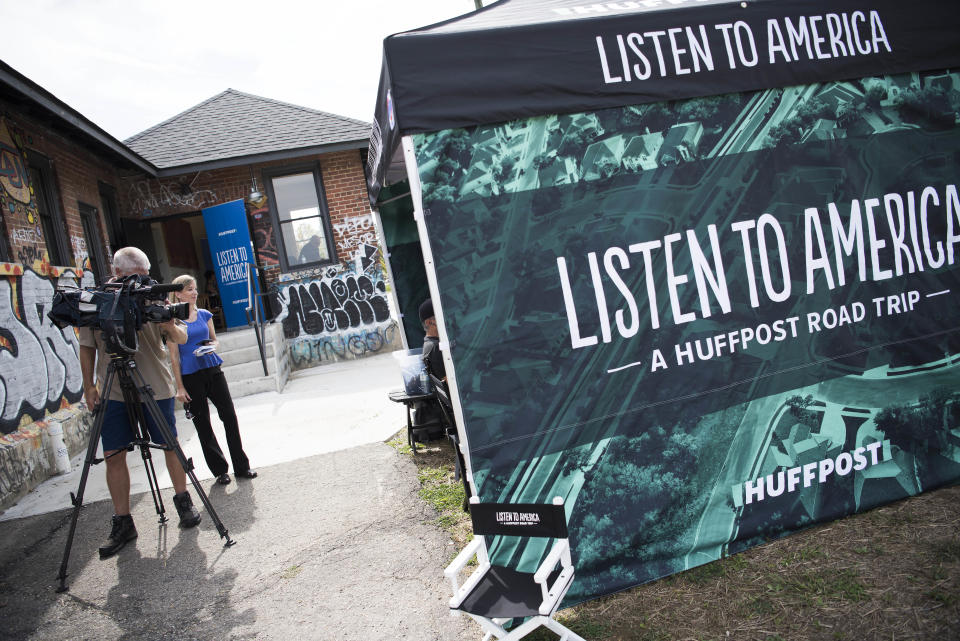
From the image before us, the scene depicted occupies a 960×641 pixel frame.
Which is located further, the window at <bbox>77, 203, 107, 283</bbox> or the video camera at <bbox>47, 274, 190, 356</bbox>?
the window at <bbox>77, 203, 107, 283</bbox>

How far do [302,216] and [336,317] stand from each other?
2.12 m

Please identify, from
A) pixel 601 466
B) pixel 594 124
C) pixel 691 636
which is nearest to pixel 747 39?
pixel 594 124

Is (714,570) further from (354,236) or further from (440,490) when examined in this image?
(354,236)

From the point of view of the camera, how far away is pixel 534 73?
254cm

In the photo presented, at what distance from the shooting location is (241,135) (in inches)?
426

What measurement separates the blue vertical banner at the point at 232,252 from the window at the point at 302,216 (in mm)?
767

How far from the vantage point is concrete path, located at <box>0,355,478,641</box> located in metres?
2.77

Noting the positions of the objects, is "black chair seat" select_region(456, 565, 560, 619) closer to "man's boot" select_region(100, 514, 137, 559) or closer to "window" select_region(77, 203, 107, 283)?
"man's boot" select_region(100, 514, 137, 559)

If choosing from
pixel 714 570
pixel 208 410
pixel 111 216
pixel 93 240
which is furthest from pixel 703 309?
pixel 111 216

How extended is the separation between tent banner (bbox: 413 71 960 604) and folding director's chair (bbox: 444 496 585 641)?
234mm

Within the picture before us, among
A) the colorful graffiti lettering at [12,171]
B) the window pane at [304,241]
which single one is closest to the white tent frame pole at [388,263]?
the colorful graffiti lettering at [12,171]

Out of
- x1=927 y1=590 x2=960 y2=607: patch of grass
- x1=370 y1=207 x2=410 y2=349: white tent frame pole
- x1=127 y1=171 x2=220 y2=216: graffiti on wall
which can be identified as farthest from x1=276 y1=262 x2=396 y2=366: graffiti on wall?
x1=927 y1=590 x2=960 y2=607: patch of grass

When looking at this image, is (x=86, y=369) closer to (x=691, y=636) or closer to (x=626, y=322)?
(x=626, y=322)

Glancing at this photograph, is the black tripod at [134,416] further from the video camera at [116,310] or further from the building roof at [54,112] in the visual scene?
the building roof at [54,112]
